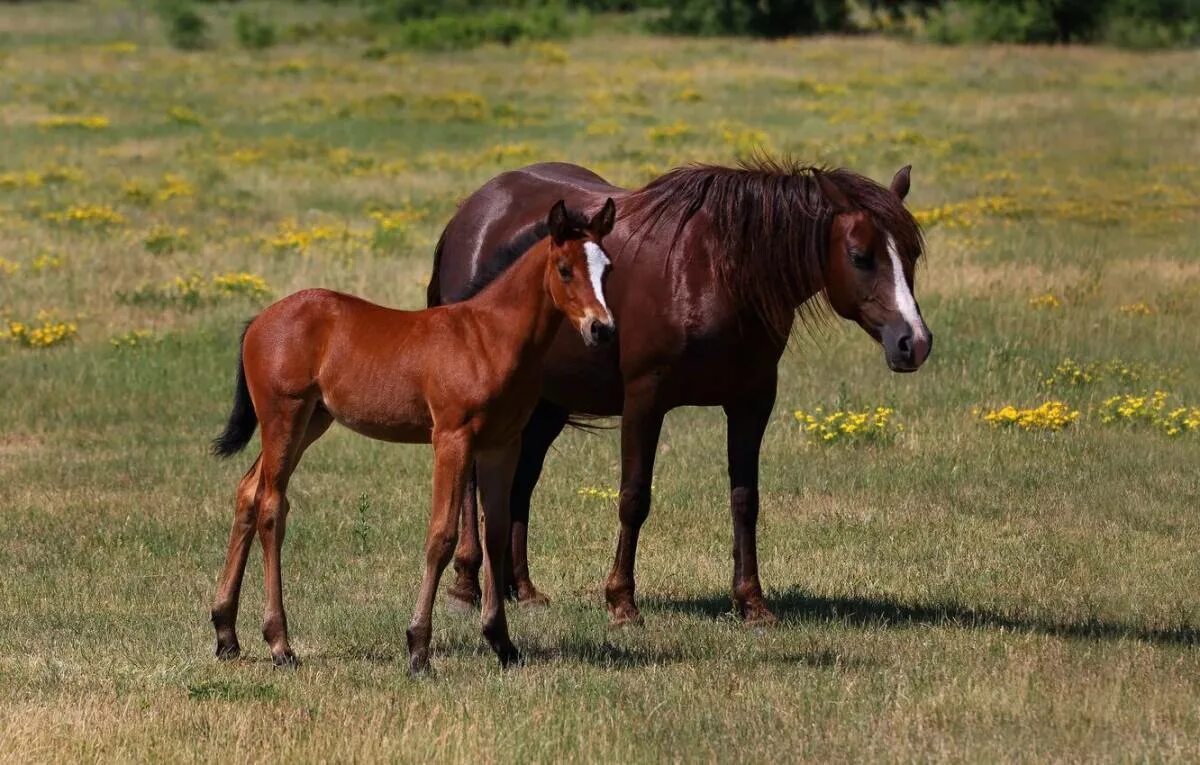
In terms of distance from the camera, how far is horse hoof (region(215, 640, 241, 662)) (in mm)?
7934

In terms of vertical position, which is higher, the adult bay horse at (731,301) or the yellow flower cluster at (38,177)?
the adult bay horse at (731,301)

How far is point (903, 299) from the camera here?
8.20 metres

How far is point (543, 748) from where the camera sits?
6617 millimetres

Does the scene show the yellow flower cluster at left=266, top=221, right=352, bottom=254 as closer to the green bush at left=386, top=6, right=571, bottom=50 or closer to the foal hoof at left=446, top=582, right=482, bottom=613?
the foal hoof at left=446, top=582, right=482, bottom=613

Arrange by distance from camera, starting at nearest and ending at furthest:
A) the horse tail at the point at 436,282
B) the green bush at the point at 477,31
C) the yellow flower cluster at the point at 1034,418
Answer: the horse tail at the point at 436,282 → the yellow flower cluster at the point at 1034,418 → the green bush at the point at 477,31

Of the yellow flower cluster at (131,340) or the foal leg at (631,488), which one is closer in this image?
the foal leg at (631,488)

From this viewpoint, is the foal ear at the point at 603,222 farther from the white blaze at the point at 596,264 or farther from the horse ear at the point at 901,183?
the horse ear at the point at 901,183

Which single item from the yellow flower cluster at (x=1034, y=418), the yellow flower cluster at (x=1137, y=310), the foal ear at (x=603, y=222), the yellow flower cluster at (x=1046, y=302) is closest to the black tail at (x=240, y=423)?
the foal ear at (x=603, y=222)

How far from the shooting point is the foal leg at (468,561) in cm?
930

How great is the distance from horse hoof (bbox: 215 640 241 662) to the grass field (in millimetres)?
163

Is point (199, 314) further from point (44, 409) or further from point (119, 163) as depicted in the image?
point (119, 163)

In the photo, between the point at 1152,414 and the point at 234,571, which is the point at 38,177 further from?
the point at 234,571

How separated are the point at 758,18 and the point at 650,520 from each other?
2111 inches

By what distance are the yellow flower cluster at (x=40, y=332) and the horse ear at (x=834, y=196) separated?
9829 mm
